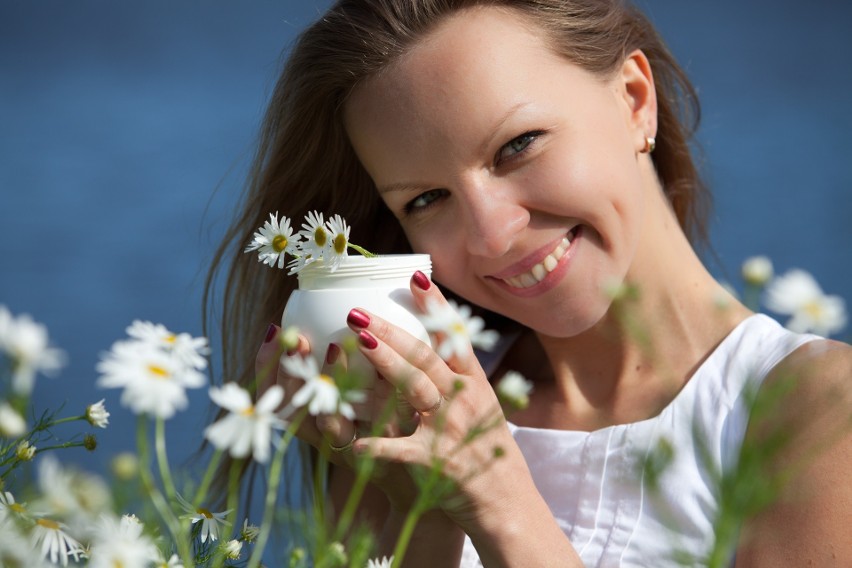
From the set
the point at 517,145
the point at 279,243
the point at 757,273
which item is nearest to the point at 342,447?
the point at 279,243

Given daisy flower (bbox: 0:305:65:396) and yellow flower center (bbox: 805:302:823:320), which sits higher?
daisy flower (bbox: 0:305:65:396)

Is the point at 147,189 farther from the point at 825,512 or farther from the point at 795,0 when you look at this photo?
the point at 825,512

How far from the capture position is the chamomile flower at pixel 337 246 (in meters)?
Answer: 0.97

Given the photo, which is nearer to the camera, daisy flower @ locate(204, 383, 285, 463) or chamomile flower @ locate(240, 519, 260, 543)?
daisy flower @ locate(204, 383, 285, 463)

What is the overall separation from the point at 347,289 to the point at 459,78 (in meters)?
0.40

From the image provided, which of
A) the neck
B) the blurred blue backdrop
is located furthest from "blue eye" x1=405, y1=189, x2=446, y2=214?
the blurred blue backdrop

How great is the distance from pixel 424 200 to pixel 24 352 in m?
0.87

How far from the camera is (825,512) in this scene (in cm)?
117

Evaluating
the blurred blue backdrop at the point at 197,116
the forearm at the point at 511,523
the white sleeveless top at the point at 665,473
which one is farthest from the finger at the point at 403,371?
the blurred blue backdrop at the point at 197,116

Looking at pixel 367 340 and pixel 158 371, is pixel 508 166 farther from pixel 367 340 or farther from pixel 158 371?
pixel 158 371

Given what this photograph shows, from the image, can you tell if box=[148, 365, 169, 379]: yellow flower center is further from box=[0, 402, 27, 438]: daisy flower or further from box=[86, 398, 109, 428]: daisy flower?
box=[86, 398, 109, 428]: daisy flower

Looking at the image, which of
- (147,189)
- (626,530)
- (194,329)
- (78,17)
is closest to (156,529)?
(626,530)

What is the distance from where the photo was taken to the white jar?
0.97m

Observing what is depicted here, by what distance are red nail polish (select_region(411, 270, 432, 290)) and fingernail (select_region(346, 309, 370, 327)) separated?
0.20 feet
